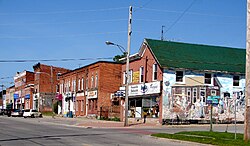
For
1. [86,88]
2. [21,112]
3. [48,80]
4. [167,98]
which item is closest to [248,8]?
[167,98]

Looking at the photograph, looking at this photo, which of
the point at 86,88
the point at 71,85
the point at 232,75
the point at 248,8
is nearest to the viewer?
the point at 248,8

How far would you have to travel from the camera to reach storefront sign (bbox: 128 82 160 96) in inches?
1566

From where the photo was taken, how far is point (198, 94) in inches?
1582

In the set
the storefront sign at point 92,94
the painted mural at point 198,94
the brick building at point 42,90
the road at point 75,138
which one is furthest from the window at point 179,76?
the brick building at point 42,90

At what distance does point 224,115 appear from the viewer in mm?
41438

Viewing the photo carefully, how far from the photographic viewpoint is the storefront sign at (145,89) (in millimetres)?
39781

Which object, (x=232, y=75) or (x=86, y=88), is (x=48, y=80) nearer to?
(x=86, y=88)

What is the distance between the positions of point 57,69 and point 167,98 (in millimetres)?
53206

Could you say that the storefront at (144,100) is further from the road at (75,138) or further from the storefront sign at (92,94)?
the road at (75,138)

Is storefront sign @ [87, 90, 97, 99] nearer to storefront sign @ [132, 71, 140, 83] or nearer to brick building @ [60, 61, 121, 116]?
brick building @ [60, 61, 121, 116]

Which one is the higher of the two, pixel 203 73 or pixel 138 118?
pixel 203 73

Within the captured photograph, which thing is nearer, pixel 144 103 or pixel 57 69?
pixel 144 103

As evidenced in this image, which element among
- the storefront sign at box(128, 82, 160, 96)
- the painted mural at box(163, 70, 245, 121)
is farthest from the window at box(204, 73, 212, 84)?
the storefront sign at box(128, 82, 160, 96)

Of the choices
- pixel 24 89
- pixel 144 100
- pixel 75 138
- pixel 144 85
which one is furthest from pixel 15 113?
pixel 75 138
